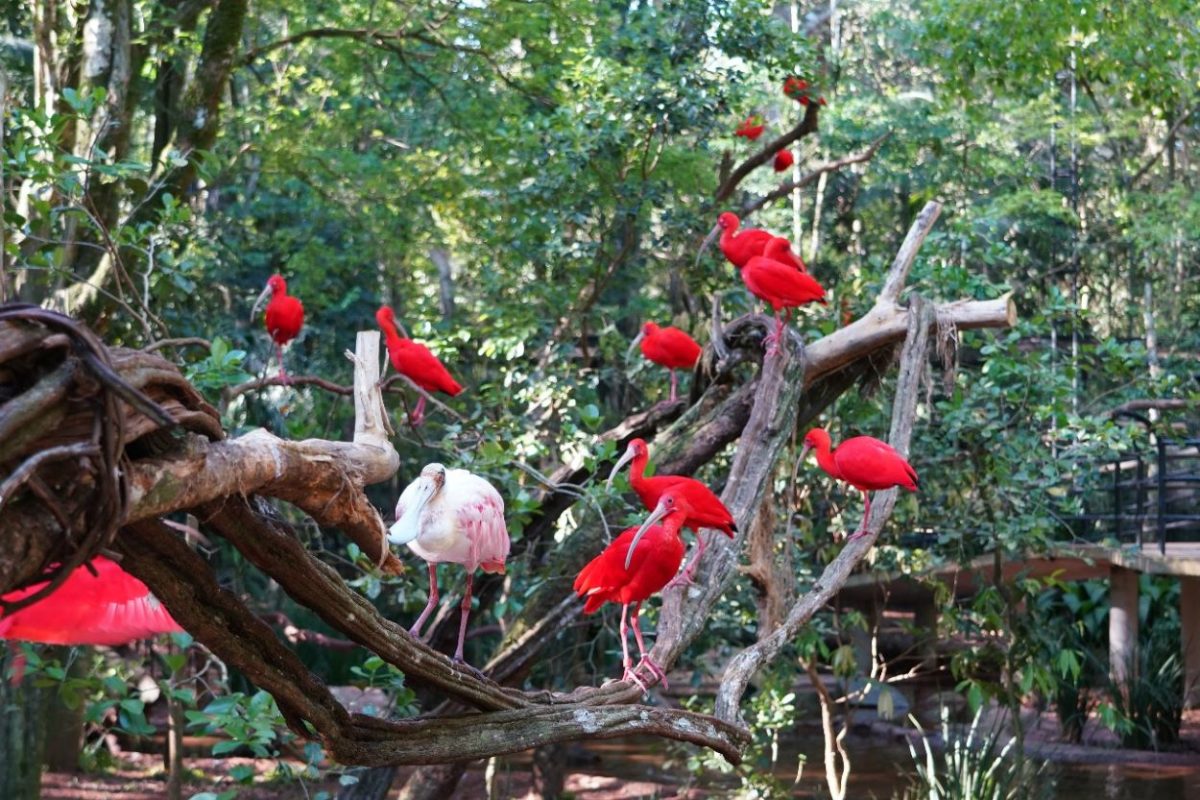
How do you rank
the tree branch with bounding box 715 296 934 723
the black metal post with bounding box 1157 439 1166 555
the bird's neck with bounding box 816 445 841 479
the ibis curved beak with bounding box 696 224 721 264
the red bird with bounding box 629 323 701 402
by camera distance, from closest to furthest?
1. the tree branch with bounding box 715 296 934 723
2. the bird's neck with bounding box 816 445 841 479
3. the red bird with bounding box 629 323 701 402
4. the ibis curved beak with bounding box 696 224 721 264
5. the black metal post with bounding box 1157 439 1166 555

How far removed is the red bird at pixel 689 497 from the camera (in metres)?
3.50

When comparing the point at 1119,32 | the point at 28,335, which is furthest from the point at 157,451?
the point at 1119,32

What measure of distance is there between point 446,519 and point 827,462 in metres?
2.55

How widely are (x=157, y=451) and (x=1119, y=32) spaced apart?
8.10 m

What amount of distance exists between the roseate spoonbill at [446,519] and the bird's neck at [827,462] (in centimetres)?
225

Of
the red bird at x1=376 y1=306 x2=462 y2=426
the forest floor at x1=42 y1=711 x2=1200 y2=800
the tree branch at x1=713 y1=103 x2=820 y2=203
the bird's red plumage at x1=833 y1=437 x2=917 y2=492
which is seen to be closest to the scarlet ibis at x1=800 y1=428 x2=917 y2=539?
the bird's red plumage at x1=833 y1=437 x2=917 y2=492

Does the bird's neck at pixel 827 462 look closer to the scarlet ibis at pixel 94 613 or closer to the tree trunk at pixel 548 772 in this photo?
the scarlet ibis at pixel 94 613

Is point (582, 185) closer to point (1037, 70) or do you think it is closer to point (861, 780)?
point (1037, 70)

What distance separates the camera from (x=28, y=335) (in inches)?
47.4

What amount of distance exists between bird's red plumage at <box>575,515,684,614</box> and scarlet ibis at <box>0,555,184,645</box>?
146cm

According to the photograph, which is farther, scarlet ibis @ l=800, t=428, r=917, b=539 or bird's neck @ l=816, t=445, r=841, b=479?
bird's neck @ l=816, t=445, r=841, b=479

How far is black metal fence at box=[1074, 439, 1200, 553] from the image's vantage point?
8367 millimetres

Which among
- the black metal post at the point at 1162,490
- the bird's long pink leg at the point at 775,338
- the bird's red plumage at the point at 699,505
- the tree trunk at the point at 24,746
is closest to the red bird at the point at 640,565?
the bird's red plumage at the point at 699,505

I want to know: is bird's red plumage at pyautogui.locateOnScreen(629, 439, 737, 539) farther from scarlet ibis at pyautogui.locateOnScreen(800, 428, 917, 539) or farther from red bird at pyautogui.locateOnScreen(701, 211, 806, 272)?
red bird at pyautogui.locateOnScreen(701, 211, 806, 272)
